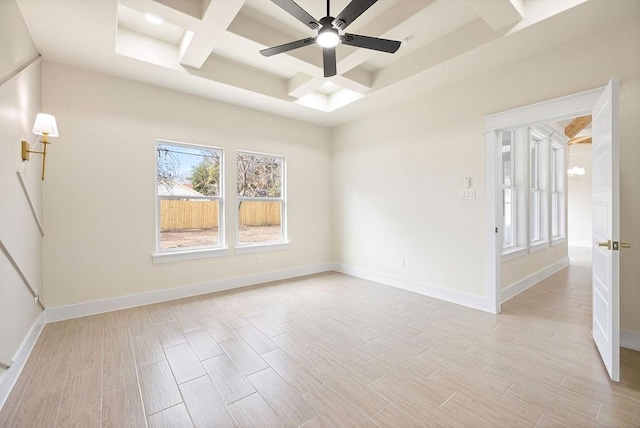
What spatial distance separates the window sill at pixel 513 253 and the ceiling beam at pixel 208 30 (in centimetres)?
408

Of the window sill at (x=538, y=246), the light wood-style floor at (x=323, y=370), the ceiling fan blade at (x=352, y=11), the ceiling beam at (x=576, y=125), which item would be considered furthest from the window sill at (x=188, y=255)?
the ceiling beam at (x=576, y=125)

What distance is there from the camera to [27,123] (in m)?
2.56

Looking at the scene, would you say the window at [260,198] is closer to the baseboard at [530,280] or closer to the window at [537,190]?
the baseboard at [530,280]

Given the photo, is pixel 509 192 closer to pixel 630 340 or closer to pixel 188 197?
pixel 630 340

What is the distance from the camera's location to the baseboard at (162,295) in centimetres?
311

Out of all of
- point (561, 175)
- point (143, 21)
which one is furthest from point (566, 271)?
point (143, 21)

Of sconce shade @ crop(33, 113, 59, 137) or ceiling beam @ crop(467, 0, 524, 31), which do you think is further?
sconce shade @ crop(33, 113, 59, 137)

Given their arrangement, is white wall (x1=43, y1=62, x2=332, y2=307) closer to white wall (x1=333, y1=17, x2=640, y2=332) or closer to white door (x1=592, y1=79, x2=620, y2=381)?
white wall (x1=333, y1=17, x2=640, y2=332)

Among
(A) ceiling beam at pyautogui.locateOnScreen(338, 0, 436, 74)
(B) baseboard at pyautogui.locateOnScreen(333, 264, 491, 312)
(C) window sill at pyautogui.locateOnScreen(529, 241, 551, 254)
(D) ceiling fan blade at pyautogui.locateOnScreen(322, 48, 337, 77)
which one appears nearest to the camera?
(D) ceiling fan blade at pyautogui.locateOnScreen(322, 48, 337, 77)

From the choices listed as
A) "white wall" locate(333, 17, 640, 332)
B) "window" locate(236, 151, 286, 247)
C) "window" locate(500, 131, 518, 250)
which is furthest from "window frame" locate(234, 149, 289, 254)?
"window" locate(500, 131, 518, 250)

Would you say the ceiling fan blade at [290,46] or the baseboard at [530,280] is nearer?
the ceiling fan blade at [290,46]

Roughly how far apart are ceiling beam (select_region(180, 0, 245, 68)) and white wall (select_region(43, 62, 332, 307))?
915 millimetres

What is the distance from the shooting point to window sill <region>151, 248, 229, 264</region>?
3.70m

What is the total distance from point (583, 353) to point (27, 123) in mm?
5269
